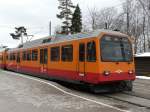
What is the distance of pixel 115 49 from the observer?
16.0 m

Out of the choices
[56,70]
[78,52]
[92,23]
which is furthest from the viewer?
[92,23]

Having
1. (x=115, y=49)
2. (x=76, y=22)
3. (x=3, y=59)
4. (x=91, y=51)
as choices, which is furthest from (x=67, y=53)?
(x=76, y=22)

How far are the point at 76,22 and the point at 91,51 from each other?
55.2m

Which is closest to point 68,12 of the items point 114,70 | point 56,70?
point 56,70

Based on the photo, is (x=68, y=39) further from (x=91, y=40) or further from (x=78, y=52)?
(x=91, y=40)

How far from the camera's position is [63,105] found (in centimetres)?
1222

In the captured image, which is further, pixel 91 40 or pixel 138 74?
pixel 138 74

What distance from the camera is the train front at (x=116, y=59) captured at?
1538 cm

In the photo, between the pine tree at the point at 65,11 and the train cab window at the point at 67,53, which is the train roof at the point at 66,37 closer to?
the train cab window at the point at 67,53

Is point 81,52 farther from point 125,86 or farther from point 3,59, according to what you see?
point 3,59

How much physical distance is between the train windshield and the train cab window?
265cm

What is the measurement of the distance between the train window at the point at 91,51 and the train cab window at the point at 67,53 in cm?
198

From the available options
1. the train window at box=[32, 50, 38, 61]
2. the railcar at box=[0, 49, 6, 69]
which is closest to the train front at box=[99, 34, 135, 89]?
the train window at box=[32, 50, 38, 61]

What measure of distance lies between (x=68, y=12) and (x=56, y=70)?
52.3 m
